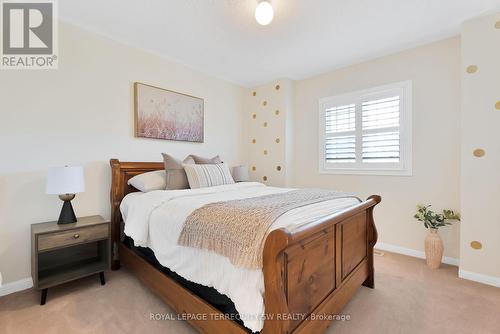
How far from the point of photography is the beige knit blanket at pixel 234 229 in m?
1.13

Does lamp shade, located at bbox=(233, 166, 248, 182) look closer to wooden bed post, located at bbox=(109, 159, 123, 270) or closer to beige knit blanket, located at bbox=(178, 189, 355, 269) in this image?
wooden bed post, located at bbox=(109, 159, 123, 270)

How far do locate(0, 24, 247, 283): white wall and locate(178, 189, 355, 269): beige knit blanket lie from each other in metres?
1.64

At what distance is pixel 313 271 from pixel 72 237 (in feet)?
6.56

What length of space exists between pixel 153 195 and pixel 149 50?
191cm

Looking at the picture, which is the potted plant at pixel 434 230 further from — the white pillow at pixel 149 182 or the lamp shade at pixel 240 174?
the white pillow at pixel 149 182

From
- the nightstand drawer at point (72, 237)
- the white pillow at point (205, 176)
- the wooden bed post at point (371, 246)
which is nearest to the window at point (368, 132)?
the wooden bed post at point (371, 246)

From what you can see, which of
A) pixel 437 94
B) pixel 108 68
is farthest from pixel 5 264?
pixel 437 94

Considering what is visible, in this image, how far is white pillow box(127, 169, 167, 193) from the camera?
2424mm

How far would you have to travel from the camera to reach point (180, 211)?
1.64m

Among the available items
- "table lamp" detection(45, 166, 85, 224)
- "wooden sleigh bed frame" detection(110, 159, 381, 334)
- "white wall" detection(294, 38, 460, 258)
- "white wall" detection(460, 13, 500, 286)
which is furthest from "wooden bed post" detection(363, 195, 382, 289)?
"table lamp" detection(45, 166, 85, 224)

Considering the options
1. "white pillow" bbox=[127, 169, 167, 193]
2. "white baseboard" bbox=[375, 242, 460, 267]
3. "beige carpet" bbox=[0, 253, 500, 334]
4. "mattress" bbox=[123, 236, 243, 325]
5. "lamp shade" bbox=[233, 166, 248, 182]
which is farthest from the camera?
"lamp shade" bbox=[233, 166, 248, 182]

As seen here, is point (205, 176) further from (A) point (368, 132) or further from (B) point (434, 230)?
(B) point (434, 230)

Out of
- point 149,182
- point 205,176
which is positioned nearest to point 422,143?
point 205,176

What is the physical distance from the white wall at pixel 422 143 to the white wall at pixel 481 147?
29 cm
